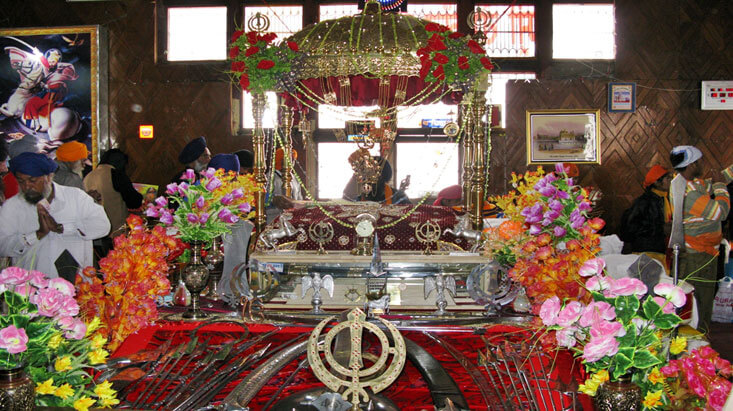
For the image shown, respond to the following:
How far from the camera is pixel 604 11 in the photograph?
335 inches

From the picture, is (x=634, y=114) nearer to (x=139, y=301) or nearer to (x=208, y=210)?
(x=208, y=210)

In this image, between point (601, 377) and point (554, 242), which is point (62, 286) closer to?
point (601, 377)

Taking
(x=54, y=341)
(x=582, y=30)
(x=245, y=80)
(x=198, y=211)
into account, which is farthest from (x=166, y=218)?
(x=582, y=30)

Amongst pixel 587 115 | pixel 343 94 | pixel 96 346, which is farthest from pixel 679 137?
pixel 96 346

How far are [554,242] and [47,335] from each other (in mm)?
2293

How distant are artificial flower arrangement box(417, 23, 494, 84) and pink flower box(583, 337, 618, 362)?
12.2 feet

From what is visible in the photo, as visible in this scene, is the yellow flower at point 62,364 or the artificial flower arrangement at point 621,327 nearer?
the artificial flower arrangement at point 621,327

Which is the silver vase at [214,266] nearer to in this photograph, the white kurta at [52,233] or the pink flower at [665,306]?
the white kurta at [52,233]

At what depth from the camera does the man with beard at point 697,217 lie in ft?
16.2

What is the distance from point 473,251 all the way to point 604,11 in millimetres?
5312

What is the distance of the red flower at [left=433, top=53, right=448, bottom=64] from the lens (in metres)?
4.96

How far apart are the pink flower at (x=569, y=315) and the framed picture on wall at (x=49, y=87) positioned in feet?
26.8

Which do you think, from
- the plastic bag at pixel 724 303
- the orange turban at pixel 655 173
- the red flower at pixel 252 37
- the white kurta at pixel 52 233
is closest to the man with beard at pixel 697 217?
the orange turban at pixel 655 173

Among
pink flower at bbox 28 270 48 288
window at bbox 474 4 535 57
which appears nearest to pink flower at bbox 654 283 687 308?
pink flower at bbox 28 270 48 288
